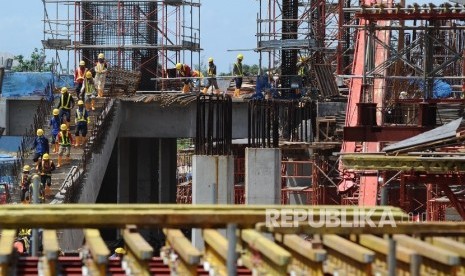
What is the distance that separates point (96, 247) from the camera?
40.9 ft

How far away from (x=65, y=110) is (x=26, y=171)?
6.01m

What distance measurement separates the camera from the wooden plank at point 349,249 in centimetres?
1194

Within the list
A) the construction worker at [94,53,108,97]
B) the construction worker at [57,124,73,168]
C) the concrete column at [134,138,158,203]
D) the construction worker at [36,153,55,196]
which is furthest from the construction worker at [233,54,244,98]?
the construction worker at [36,153,55,196]

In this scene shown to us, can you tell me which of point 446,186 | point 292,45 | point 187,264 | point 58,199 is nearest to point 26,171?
point 58,199

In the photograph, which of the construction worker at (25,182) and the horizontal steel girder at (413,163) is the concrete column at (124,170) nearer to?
the construction worker at (25,182)

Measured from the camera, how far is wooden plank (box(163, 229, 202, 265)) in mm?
11977

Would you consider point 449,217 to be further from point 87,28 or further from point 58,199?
point 87,28

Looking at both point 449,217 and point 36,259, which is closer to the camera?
point 36,259

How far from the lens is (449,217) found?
1843 inches

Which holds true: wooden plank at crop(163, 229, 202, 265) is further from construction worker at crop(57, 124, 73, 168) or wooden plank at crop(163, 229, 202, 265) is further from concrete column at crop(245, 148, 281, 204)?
concrete column at crop(245, 148, 281, 204)

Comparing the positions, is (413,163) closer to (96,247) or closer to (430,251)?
(430,251)

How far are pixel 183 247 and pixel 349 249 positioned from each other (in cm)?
144

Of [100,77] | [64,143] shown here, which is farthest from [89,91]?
[64,143]

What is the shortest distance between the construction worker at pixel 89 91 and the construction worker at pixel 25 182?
9119mm
